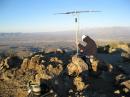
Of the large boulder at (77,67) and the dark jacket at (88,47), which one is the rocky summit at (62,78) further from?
the dark jacket at (88,47)

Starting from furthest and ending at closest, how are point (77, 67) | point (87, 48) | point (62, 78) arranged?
point (87, 48) → point (77, 67) → point (62, 78)

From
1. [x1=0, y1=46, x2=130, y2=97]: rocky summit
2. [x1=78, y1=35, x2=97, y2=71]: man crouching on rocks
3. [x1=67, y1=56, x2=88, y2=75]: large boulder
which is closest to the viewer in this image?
[x1=0, y1=46, x2=130, y2=97]: rocky summit

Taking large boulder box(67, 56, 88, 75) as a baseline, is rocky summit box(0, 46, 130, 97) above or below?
below

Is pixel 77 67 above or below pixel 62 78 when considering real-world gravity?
above

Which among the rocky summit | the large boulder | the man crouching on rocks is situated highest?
the man crouching on rocks

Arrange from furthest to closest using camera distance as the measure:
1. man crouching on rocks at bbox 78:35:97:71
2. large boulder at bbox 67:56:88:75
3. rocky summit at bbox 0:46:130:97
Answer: man crouching on rocks at bbox 78:35:97:71, large boulder at bbox 67:56:88:75, rocky summit at bbox 0:46:130:97

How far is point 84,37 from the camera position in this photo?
779 inches

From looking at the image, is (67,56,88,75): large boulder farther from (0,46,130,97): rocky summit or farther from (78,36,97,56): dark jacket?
(78,36,97,56): dark jacket

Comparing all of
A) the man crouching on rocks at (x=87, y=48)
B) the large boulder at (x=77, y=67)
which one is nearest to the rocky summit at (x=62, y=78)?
the large boulder at (x=77, y=67)

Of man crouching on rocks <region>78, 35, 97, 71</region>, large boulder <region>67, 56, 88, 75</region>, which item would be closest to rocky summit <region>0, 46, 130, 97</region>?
large boulder <region>67, 56, 88, 75</region>

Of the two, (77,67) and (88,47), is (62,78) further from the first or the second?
(88,47)

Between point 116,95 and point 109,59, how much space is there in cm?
792

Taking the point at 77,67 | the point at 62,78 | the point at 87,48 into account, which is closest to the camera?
the point at 62,78

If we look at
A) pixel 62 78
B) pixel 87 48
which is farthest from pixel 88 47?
pixel 62 78
